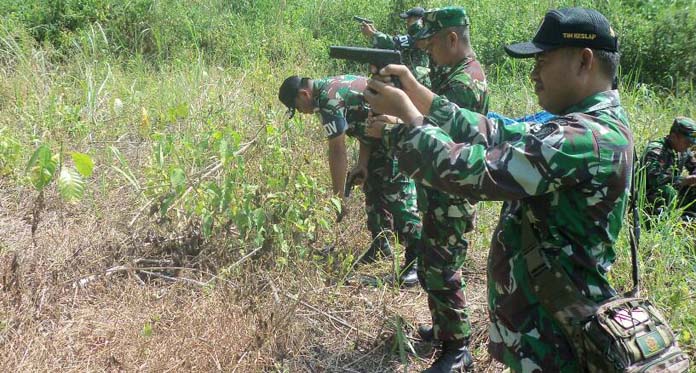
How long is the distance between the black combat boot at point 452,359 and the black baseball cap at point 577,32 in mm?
1650

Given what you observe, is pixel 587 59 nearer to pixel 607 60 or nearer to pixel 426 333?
pixel 607 60

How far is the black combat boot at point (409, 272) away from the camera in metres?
3.87

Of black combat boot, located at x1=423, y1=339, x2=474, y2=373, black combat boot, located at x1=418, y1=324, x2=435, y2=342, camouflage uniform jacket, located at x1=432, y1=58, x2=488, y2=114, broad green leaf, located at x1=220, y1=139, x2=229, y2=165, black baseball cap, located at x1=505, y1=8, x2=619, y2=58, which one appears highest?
black baseball cap, located at x1=505, y1=8, x2=619, y2=58

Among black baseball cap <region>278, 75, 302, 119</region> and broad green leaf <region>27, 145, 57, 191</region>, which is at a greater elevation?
broad green leaf <region>27, 145, 57, 191</region>

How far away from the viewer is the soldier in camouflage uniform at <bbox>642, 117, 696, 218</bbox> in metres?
4.66

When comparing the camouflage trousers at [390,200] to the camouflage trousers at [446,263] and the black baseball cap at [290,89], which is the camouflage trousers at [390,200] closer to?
the black baseball cap at [290,89]

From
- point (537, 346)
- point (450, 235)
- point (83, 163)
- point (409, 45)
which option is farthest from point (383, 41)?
point (537, 346)

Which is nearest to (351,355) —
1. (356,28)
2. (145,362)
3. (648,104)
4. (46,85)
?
(145,362)

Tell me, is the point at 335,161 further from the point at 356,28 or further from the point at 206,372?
the point at 356,28

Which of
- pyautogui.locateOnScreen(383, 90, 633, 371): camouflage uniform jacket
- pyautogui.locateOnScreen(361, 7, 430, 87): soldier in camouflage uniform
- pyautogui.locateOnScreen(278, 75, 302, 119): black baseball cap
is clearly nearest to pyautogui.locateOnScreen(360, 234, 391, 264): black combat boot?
pyautogui.locateOnScreen(278, 75, 302, 119): black baseball cap

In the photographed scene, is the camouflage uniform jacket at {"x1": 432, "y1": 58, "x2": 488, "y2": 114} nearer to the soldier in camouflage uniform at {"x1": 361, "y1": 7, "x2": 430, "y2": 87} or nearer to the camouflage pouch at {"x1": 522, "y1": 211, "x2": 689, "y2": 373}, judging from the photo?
the camouflage pouch at {"x1": 522, "y1": 211, "x2": 689, "y2": 373}

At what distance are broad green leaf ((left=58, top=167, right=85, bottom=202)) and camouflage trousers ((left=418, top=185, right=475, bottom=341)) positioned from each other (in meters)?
1.44

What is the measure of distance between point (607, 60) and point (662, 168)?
3381mm

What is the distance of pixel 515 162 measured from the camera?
157cm
